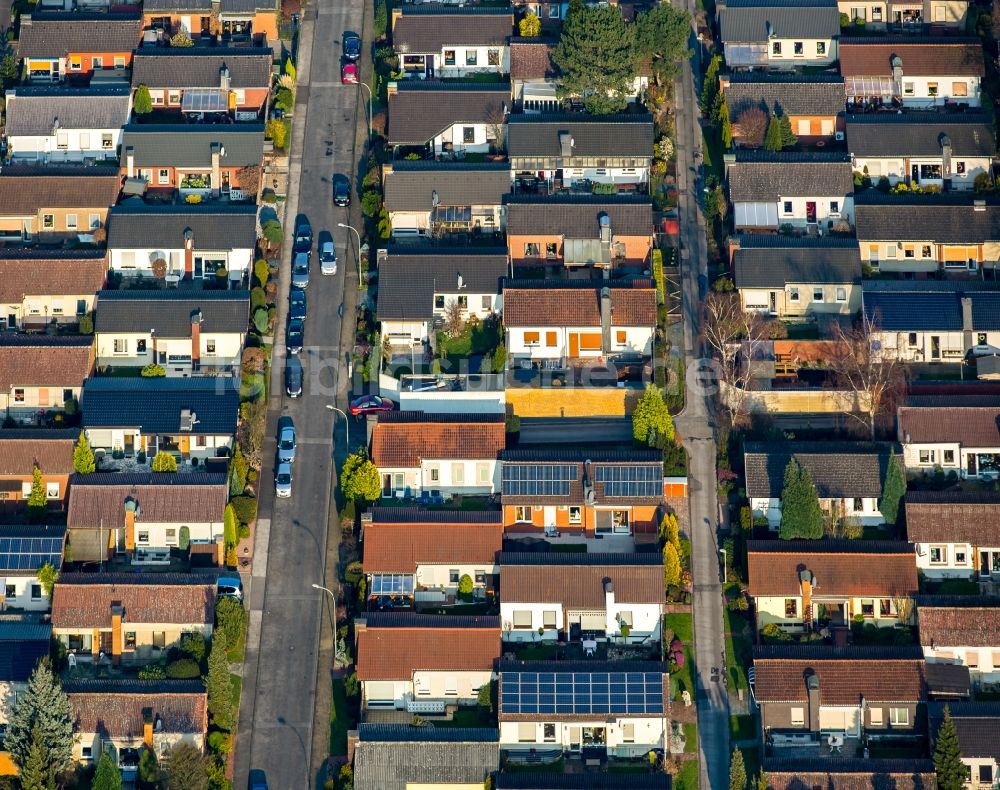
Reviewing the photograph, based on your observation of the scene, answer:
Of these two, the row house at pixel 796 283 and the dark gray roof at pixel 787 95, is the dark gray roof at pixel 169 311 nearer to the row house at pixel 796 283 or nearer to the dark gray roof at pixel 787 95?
the row house at pixel 796 283

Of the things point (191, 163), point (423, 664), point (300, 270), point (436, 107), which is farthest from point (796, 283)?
point (191, 163)

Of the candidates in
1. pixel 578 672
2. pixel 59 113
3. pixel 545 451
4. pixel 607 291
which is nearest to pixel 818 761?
pixel 578 672

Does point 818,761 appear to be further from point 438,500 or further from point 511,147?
point 511,147

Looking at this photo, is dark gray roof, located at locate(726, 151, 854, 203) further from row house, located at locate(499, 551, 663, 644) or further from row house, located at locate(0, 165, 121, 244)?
row house, located at locate(0, 165, 121, 244)

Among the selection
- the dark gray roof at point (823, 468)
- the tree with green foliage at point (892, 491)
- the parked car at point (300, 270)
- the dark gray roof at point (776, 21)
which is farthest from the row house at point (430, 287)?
the dark gray roof at point (776, 21)

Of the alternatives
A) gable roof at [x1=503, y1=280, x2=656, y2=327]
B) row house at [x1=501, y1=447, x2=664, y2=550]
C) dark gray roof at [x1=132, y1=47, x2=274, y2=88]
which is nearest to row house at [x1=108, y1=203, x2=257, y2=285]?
dark gray roof at [x1=132, y1=47, x2=274, y2=88]

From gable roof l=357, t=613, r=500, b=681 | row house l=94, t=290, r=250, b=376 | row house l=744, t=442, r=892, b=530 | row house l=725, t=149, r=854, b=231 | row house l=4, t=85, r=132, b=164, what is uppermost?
row house l=4, t=85, r=132, b=164
